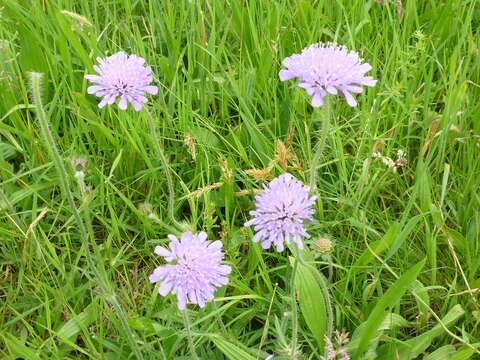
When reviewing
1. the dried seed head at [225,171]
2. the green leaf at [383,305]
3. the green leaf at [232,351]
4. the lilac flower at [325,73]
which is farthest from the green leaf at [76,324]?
the lilac flower at [325,73]

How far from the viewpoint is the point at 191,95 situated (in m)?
2.00

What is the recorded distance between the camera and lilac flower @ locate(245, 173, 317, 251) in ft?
3.85

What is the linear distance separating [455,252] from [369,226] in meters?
0.24

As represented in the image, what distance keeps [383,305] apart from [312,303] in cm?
18

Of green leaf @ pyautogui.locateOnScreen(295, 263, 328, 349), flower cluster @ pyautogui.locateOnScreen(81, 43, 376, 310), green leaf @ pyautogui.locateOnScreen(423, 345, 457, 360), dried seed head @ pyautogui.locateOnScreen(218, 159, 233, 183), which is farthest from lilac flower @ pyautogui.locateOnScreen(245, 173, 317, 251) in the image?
green leaf @ pyautogui.locateOnScreen(423, 345, 457, 360)

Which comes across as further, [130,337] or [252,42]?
[252,42]

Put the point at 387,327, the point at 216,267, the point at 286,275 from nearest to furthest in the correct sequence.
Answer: the point at 216,267
the point at 387,327
the point at 286,275

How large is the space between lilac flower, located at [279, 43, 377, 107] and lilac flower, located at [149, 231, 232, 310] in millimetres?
342

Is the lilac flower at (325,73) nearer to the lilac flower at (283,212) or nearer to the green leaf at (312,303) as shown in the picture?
the lilac flower at (283,212)

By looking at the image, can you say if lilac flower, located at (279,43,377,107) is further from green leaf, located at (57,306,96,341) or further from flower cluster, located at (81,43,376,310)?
green leaf, located at (57,306,96,341)

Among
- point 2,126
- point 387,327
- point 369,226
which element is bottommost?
point 387,327

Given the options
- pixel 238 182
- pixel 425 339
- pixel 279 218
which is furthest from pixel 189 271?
Result: pixel 238 182

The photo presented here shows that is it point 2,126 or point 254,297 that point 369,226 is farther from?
point 2,126

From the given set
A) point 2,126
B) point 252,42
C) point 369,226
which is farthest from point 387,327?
point 2,126
